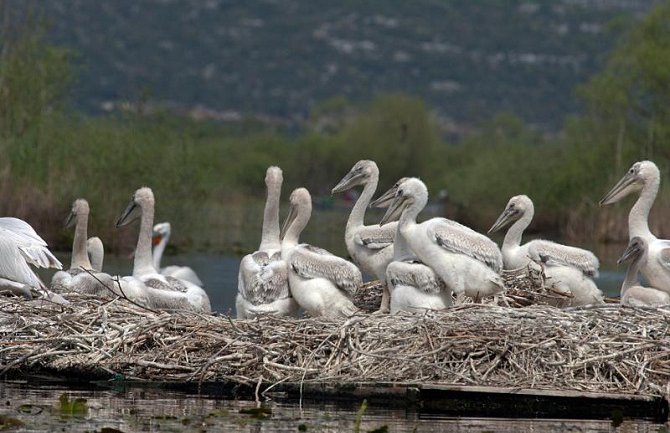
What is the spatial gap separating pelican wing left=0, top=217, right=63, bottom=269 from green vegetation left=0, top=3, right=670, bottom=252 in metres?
8.86

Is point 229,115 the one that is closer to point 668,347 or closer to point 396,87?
point 396,87

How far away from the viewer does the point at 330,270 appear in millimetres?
10859

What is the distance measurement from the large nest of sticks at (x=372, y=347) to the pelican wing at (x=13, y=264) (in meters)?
1.03

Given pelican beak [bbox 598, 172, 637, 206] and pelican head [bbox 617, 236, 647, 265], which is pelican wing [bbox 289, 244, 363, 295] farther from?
pelican beak [bbox 598, 172, 637, 206]

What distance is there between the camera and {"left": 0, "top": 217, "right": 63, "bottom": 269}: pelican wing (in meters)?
11.5

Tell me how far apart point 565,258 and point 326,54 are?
91.0 metres

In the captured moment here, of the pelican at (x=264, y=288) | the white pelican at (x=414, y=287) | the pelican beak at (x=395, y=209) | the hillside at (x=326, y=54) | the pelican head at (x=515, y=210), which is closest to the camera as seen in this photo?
the white pelican at (x=414, y=287)

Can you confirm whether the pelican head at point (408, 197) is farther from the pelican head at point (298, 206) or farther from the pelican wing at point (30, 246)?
the pelican wing at point (30, 246)

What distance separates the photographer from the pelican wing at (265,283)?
11.2 metres

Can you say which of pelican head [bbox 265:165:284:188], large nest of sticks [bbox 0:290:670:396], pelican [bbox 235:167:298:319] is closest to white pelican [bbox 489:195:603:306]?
large nest of sticks [bbox 0:290:670:396]

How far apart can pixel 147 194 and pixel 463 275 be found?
154 inches

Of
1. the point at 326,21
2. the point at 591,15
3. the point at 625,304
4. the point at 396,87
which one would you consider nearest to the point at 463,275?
the point at 625,304

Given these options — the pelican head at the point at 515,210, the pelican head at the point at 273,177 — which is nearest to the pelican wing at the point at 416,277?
the pelican head at the point at 515,210

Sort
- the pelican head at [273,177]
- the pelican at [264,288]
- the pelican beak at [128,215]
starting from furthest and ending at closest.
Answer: the pelican beak at [128,215], the pelican head at [273,177], the pelican at [264,288]
